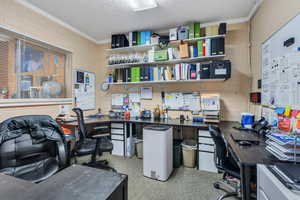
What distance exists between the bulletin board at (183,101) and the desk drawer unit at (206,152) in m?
0.68

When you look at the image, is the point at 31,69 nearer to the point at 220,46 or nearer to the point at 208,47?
the point at 208,47

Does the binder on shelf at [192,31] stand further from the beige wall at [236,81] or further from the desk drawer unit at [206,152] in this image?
the desk drawer unit at [206,152]

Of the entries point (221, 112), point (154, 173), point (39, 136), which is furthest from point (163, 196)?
point (221, 112)

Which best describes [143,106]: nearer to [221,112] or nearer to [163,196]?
[221,112]

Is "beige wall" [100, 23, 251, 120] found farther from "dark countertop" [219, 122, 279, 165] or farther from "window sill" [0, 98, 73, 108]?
"window sill" [0, 98, 73, 108]

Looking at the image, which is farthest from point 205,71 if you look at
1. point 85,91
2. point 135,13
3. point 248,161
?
point 85,91

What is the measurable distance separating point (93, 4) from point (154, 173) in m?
2.77

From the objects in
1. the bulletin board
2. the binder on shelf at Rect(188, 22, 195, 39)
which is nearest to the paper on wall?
the bulletin board

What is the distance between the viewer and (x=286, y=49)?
150 centimetres

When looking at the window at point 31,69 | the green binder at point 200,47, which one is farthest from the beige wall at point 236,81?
the window at point 31,69

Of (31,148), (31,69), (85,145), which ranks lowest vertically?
(85,145)

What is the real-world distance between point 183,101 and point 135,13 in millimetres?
1894

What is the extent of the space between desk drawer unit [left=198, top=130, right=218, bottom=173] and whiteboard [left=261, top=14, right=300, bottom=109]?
37.4 inches

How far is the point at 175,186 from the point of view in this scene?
77.8 inches
